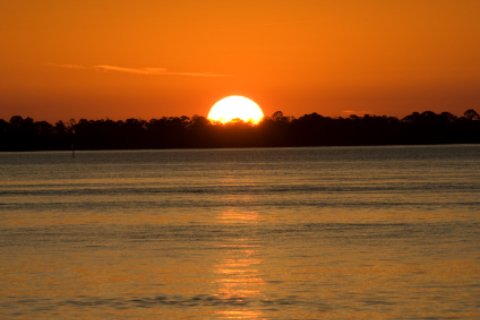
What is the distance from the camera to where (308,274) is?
111ft

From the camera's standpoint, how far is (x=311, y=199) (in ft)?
261

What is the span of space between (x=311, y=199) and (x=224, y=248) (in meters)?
37.4

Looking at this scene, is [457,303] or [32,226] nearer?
[457,303]

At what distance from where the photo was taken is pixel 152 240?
46.6 meters

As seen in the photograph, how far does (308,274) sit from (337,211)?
1226 inches

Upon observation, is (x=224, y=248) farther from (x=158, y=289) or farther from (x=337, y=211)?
(x=337, y=211)

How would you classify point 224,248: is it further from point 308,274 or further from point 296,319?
point 296,319

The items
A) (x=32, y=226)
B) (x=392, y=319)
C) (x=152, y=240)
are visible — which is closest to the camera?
(x=392, y=319)

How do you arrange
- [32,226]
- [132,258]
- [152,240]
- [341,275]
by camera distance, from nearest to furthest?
[341,275] → [132,258] → [152,240] → [32,226]

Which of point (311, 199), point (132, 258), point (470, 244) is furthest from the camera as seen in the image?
point (311, 199)

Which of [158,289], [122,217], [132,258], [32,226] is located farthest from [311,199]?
[158,289]

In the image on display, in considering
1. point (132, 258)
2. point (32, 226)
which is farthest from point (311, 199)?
point (132, 258)

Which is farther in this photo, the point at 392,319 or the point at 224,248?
the point at 224,248

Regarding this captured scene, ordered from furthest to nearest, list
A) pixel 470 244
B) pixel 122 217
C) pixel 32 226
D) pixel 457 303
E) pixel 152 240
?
pixel 122 217, pixel 32 226, pixel 152 240, pixel 470 244, pixel 457 303
